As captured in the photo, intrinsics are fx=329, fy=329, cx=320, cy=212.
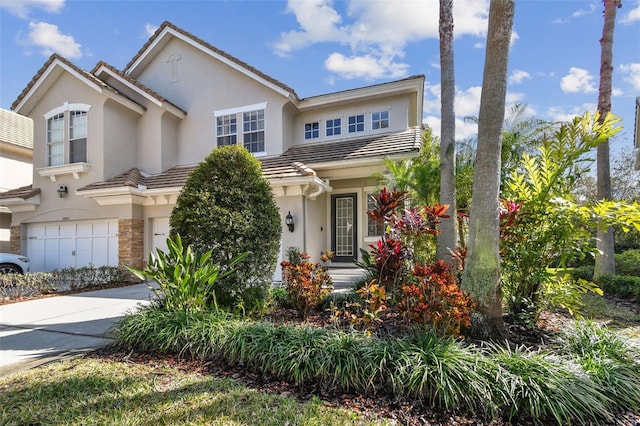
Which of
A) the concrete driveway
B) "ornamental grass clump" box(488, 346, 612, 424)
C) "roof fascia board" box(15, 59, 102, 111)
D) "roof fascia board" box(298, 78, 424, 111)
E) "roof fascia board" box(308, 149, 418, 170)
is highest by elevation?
"roof fascia board" box(15, 59, 102, 111)

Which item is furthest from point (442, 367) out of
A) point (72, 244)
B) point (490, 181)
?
point (72, 244)

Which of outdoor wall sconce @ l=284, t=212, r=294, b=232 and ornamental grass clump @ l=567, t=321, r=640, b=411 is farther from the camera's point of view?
outdoor wall sconce @ l=284, t=212, r=294, b=232

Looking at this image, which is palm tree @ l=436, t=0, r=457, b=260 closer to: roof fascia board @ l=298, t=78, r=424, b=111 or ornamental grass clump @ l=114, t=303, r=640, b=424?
ornamental grass clump @ l=114, t=303, r=640, b=424

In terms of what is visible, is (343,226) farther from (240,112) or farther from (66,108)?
(66,108)

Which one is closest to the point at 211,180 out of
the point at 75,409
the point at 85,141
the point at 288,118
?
the point at 75,409

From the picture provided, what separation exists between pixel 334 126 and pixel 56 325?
33.6ft

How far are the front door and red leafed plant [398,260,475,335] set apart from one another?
7919mm

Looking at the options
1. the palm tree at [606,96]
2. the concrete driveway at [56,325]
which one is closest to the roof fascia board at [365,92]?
the palm tree at [606,96]

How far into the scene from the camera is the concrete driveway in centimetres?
461

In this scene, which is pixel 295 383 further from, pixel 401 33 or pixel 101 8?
pixel 101 8

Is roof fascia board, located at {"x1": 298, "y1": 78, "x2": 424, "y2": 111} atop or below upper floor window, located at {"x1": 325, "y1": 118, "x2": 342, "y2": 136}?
atop

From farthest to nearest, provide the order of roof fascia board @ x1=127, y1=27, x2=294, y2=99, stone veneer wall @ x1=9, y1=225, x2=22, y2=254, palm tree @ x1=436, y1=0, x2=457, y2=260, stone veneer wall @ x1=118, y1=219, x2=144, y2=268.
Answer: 1. stone veneer wall @ x1=9, y1=225, x2=22, y2=254
2. roof fascia board @ x1=127, y1=27, x2=294, y2=99
3. stone veneer wall @ x1=118, y1=219, x2=144, y2=268
4. palm tree @ x1=436, y1=0, x2=457, y2=260

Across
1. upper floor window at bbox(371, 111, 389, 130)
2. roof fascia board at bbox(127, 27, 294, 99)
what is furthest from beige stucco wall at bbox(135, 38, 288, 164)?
upper floor window at bbox(371, 111, 389, 130)

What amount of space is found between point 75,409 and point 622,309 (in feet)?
30.3
